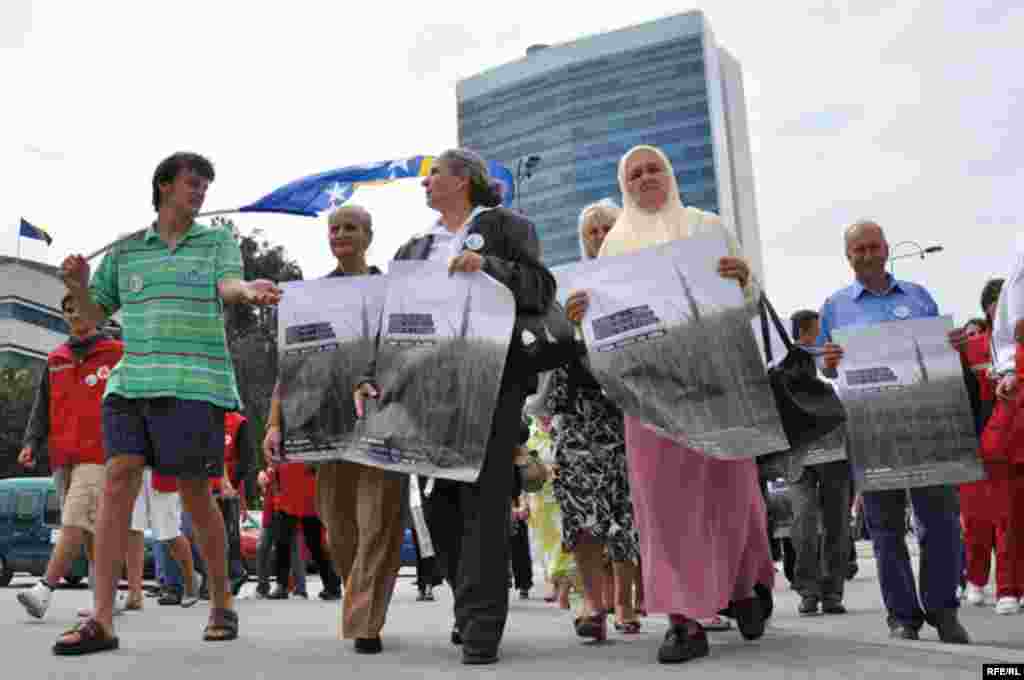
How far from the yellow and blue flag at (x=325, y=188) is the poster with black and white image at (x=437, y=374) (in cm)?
584

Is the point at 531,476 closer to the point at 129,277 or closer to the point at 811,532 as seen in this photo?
the point at 129,277

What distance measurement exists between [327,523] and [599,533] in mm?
1403

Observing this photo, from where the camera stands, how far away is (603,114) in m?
127

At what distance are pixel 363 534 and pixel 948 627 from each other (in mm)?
2721

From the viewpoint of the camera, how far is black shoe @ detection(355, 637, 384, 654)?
4.71 metres

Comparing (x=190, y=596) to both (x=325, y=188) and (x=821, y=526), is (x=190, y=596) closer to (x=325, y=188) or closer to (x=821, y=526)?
(x=325, y=188)

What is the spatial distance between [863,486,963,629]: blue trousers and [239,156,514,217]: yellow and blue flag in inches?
229

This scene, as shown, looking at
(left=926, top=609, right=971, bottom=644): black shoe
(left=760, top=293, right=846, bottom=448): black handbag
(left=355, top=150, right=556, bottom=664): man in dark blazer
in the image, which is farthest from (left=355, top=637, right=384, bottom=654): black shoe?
(left=926, top=609, right=971, bottom=644): black shoe

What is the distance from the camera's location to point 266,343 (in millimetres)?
42375

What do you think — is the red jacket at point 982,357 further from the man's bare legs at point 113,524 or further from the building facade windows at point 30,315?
the building facade windows at point 30,315

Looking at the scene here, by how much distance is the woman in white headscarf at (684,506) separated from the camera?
4465 mm

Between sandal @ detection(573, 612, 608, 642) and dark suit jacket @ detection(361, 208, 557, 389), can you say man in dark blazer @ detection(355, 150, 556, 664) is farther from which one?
sandal @ detection(573, 612, 608, 642)

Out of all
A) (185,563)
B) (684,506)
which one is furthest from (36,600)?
(684,506)

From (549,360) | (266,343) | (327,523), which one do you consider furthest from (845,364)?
(266,343)
